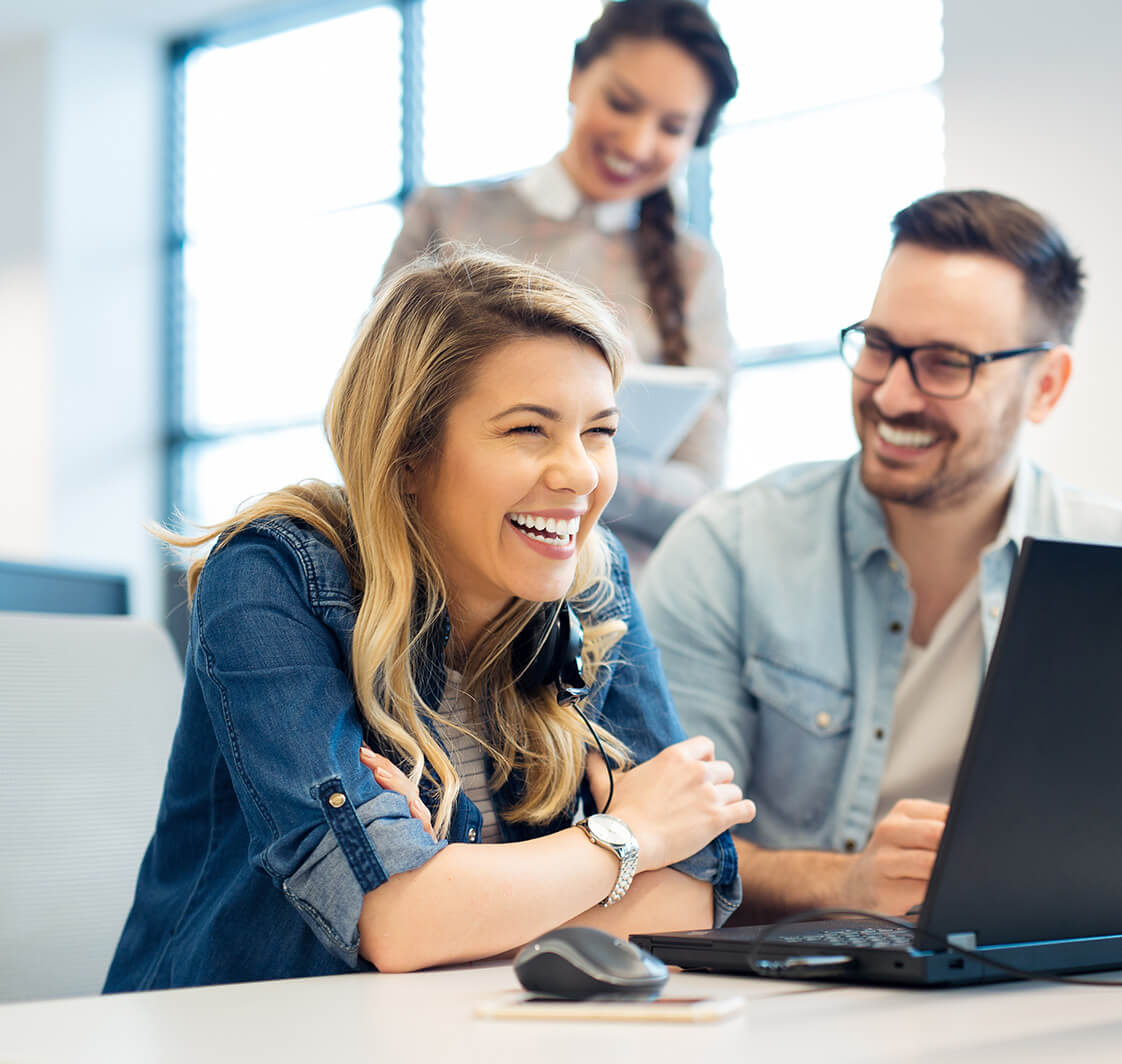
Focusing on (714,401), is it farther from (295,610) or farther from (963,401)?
(295,610)

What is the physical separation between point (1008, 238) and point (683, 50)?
2.88ft

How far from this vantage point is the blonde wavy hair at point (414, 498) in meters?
1.25

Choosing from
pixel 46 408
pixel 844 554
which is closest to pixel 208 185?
pixel 46 408

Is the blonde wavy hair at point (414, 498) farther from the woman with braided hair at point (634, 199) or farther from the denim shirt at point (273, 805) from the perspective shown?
the woman with braided hair at point (634, 199)

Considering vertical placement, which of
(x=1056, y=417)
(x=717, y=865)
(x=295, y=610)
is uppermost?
(x=1056, y=417)

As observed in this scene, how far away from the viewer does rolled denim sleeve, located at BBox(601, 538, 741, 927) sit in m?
1.30

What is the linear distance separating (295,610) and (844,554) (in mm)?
900

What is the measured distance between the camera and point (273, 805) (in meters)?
1.05

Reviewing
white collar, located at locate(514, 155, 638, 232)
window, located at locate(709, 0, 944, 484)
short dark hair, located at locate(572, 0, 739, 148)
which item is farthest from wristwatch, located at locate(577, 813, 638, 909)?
window, located at locate(709, 0, 944, 484)

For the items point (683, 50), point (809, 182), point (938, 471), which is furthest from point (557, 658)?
point (809, 182)

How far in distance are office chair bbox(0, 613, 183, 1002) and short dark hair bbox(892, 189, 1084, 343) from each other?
3.68ft

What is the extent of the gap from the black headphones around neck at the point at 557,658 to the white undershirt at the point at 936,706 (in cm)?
57

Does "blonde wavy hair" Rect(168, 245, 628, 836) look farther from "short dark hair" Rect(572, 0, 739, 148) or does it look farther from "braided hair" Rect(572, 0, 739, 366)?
"short dark hair" Rect(572, 0, 739, 148)

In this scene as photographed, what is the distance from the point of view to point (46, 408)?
571 centimetres
